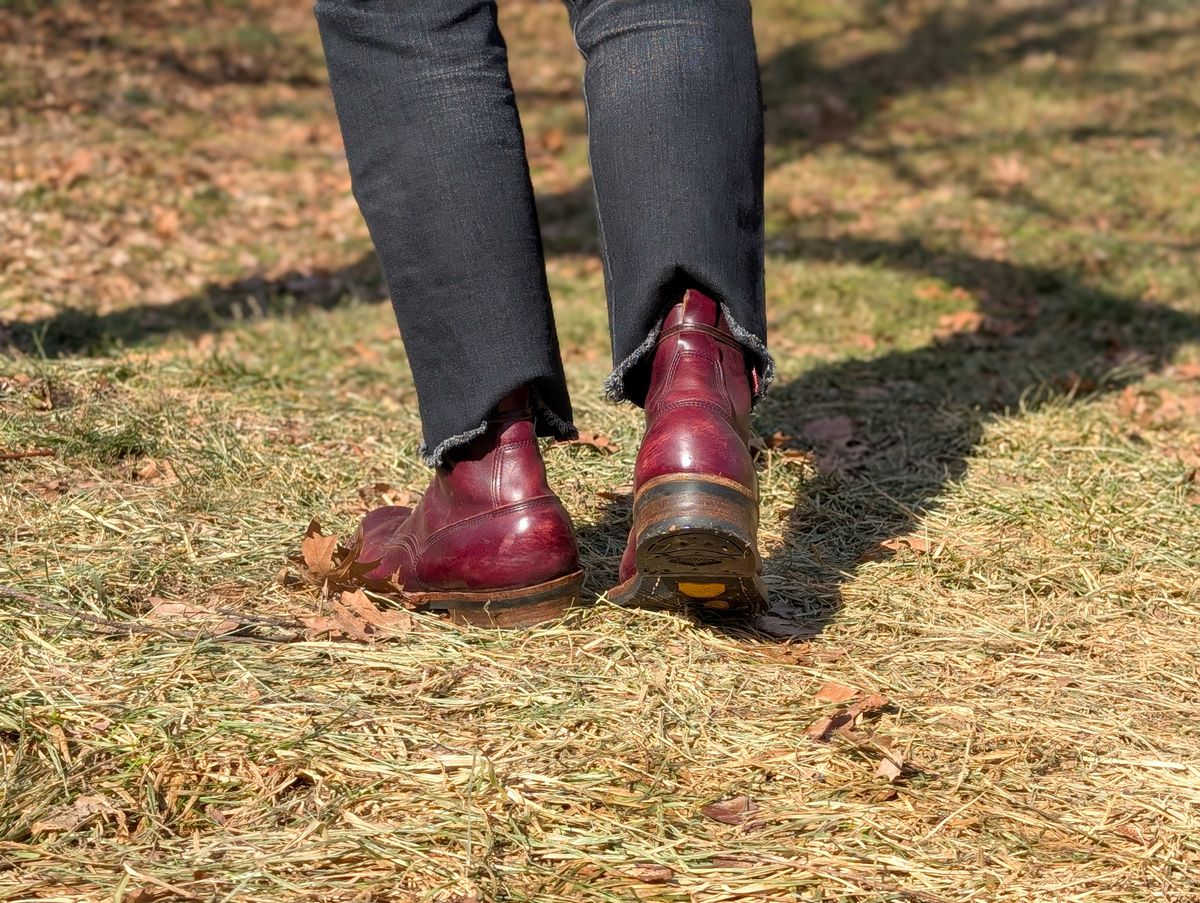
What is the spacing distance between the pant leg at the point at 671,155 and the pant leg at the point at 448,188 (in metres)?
0.14

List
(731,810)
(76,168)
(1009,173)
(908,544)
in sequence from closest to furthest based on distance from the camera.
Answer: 1. (731,810)
2. (908,544)
3. (76,168)
4. (1009,173)

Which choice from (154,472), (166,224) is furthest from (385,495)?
(166,224)

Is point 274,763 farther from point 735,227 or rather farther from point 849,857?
point 735,227

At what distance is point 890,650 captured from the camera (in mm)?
2148

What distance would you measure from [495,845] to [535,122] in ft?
23.8

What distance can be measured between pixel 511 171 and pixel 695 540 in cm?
65

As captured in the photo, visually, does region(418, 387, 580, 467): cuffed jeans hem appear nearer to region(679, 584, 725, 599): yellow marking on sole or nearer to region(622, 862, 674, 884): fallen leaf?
region(679, 584, 725, 599): yellow marking on sole

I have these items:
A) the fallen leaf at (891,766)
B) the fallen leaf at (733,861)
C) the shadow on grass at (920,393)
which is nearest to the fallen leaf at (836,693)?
the fallen leaf at (891,766)

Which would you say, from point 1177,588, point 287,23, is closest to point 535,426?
point 1177,588

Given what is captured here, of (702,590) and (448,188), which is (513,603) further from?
(448,188)

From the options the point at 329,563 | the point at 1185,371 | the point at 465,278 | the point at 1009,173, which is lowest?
the point at 1009,173

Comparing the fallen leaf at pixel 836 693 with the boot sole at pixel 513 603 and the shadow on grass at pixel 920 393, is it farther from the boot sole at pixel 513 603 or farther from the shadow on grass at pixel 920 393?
the boot sole at pixel 513 603

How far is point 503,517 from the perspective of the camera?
2020 mm

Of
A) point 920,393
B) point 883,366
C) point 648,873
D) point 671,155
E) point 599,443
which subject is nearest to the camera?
point 648,873
